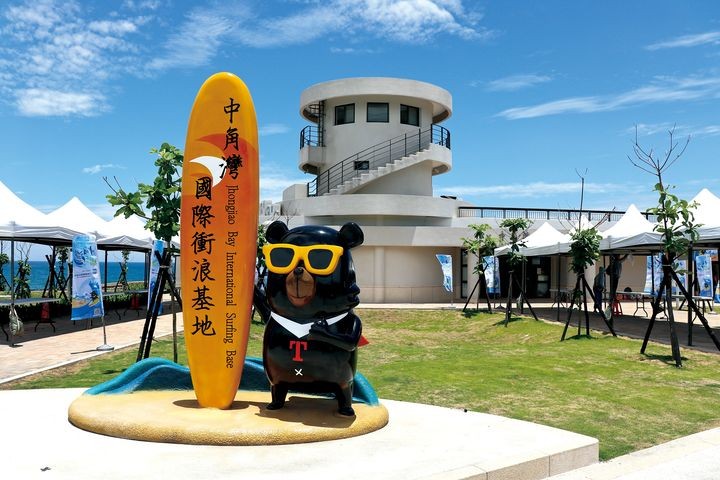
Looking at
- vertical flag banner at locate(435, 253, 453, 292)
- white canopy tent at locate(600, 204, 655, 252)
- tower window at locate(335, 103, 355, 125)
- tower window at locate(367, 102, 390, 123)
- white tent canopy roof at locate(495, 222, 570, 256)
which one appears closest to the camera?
white canopy tent at locate(600, 204, 655, 252)

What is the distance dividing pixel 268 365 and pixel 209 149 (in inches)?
103

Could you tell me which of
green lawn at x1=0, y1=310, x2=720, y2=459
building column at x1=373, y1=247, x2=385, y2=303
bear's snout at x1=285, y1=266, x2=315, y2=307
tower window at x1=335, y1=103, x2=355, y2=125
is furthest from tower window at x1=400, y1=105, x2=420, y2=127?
bear's snout at x1=285, y1=266, x2=315, y2=307

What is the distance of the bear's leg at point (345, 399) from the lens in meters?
6.46

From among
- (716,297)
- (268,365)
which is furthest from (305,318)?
(716,297)

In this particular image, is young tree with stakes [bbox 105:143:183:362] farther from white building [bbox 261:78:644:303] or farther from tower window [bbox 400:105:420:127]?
tower window [bbox 400:105:420:127]

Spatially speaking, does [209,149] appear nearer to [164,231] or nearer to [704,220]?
[164,231]

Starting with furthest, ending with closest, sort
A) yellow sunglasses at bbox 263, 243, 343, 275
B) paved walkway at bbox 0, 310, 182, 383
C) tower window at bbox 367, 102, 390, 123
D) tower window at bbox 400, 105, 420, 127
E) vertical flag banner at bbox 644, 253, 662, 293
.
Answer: tower window at bbox 400, 105, 420, 127 < tower window at bbox 367, 102, 390, 123 < vertical flag banner at bbox 644, 253, 662, 293 < paved walkway at bbox 0, 310, 182, 383 < yellow sunglasses at bbox 263, 243, 343, 275

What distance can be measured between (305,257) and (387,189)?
2411 cm

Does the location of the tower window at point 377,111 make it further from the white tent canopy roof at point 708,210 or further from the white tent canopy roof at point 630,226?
the white tent canopy roof at point 708,210

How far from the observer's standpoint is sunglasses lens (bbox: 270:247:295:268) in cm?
643

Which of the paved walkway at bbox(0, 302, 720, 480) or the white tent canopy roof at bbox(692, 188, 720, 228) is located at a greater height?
the white tent canopy roof at bbox(692, 188, 720, 228)

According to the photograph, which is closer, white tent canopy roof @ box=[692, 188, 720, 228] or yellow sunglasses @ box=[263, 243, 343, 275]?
yellow sunglasses @ box=[263, 243, 343, 275]

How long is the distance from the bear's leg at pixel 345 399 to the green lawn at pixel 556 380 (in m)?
2.78

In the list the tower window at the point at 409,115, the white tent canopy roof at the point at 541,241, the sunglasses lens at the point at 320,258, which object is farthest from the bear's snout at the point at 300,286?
the tower window at the point at 409,115
